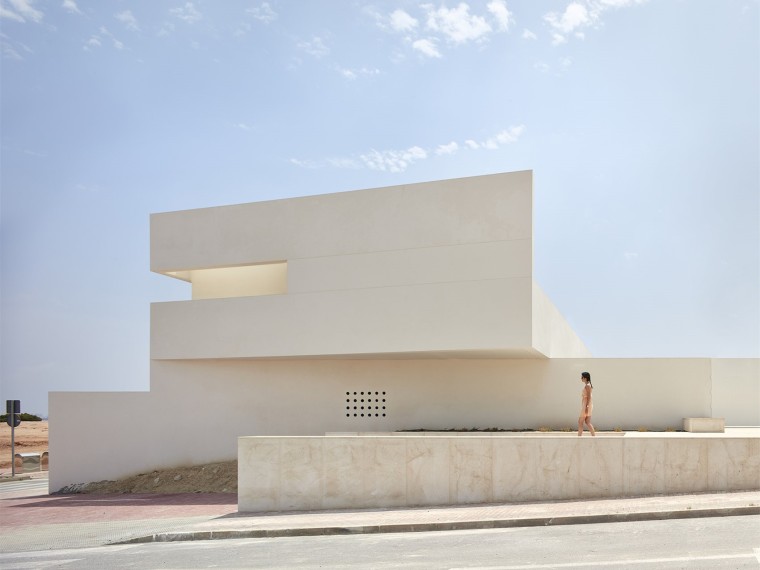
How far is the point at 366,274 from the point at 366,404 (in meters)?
4.31

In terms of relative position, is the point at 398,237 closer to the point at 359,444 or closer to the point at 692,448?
Answer: the point at 359,444

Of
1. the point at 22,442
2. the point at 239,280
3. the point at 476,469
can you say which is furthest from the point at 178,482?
the point at 22,442

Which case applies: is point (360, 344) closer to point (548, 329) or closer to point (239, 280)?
point (239, 280)

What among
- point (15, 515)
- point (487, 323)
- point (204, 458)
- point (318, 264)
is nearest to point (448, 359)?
point (487, 323)

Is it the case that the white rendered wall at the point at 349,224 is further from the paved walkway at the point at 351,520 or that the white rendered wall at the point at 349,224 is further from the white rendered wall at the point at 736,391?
the paved walkway at the point at 351,520

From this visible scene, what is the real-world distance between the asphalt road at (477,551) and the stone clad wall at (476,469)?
2.14 meters

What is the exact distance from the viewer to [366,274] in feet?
67.5

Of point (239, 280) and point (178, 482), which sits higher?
point (239, 280)

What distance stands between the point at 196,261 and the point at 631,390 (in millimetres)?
13726

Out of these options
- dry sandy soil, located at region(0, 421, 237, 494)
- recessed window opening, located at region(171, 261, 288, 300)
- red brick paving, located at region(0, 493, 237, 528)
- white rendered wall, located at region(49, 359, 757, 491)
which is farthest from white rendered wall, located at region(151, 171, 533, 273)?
red brick paving, located at region(0, 493, 237, 528)

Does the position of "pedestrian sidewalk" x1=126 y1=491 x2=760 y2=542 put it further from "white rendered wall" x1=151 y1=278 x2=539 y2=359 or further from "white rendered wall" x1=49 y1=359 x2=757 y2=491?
"white rendered wall" x1=49 y1=359 x2=757 y2=491

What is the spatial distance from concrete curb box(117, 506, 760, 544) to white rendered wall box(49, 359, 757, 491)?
11164mm

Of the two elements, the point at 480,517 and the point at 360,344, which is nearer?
the point at 480,517

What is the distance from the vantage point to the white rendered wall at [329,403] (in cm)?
2181
